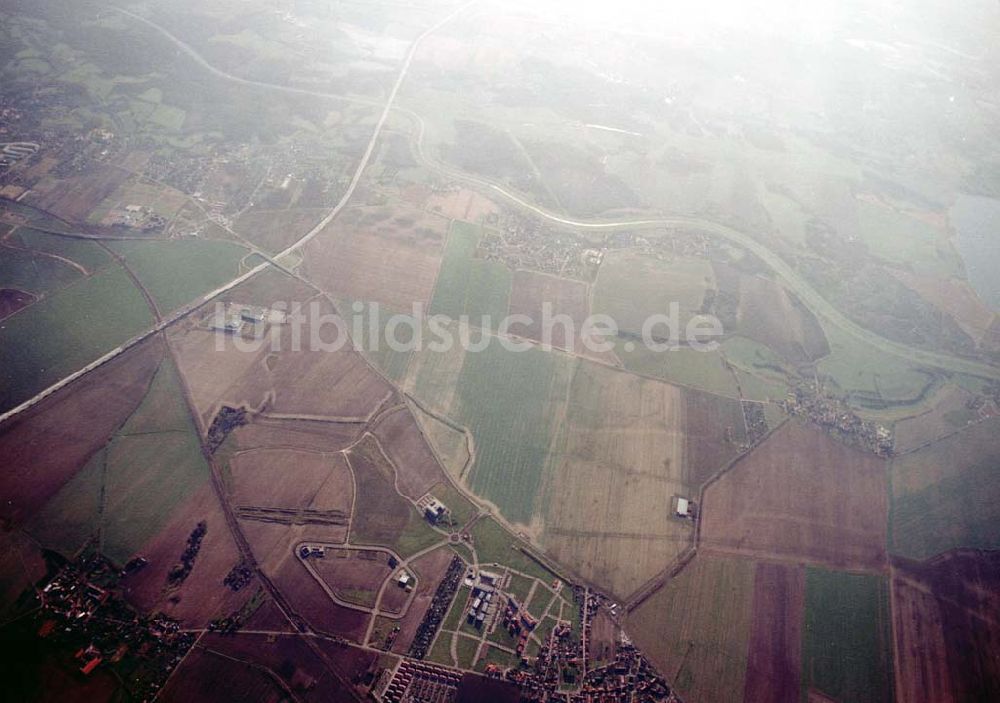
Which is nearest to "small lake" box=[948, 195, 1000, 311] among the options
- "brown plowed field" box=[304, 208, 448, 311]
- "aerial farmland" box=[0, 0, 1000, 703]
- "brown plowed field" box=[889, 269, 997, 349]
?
"aerial farmland" box=[0, 0, 1000, 703]

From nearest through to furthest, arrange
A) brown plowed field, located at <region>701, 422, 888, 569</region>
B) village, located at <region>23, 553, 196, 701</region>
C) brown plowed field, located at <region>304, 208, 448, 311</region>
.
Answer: village, located at <region>23, 553, 196, 701</region>, brown plowed field, located at <region>701, 422, 888, 569</region>, brown plowed field, located at <region>304, 208, 448, 311</region>

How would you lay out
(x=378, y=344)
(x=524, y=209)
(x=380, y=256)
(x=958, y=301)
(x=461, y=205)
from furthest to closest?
(x=524, y=209)
(x=461, y=205)
(x=958, y=301)
(x=380, y=256)
(x=378, y=344)

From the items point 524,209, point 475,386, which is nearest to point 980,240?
point 524,209

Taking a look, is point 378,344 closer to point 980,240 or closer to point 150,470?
point 150,470

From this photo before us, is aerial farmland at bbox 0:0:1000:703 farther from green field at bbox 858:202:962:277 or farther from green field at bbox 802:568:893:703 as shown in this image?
green field at bbox 858:202:962:277

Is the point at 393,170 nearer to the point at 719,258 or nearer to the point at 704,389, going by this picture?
the point at 719,258

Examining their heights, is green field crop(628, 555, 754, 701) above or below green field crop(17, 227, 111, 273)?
below

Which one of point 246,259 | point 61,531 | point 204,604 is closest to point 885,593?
point 204,604
